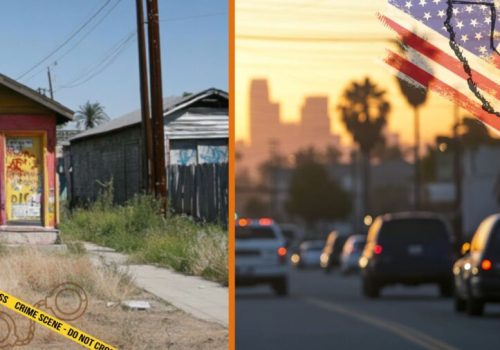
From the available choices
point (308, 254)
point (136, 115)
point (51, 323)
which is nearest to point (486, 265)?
point (308, 254)

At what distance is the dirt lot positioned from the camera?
4605mm

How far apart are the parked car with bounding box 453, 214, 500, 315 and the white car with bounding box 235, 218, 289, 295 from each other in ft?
2.26

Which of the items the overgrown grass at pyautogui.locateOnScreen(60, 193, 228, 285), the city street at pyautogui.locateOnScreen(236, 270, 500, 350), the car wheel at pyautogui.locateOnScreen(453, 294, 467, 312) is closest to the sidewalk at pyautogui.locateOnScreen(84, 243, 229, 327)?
the overgrown grass at pyautogui.locateOnScreen(60, 193, 228, 285)

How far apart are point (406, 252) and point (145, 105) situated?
5.00ft

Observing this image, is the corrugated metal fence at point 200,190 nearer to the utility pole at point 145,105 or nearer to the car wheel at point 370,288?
the utility pole at point 145,105

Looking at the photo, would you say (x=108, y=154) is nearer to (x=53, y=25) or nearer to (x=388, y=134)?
(x=53, y=25)

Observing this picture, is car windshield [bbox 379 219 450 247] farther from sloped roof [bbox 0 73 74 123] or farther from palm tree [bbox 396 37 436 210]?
sloped roof [bbox 0 73 74 123]

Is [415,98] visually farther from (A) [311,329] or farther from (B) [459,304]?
(A) [311,329]

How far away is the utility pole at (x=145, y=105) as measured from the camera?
4.74 metres

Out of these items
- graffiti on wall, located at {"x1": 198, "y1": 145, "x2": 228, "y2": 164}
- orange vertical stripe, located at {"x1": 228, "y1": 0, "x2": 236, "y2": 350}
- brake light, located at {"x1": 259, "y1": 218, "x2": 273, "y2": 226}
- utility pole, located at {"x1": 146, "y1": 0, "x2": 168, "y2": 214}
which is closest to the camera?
brake light, located at {"x1": 259, "y1": 218, "x2": 273, "y2": 226}

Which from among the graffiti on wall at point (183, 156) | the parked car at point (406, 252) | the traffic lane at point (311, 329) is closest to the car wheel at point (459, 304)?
the parked car at point (406, 252)

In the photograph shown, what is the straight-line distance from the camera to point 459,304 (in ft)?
13.4

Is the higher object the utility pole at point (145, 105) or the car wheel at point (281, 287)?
the utility pole at point (145, 105)

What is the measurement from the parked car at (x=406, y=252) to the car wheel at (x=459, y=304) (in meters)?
0.11
